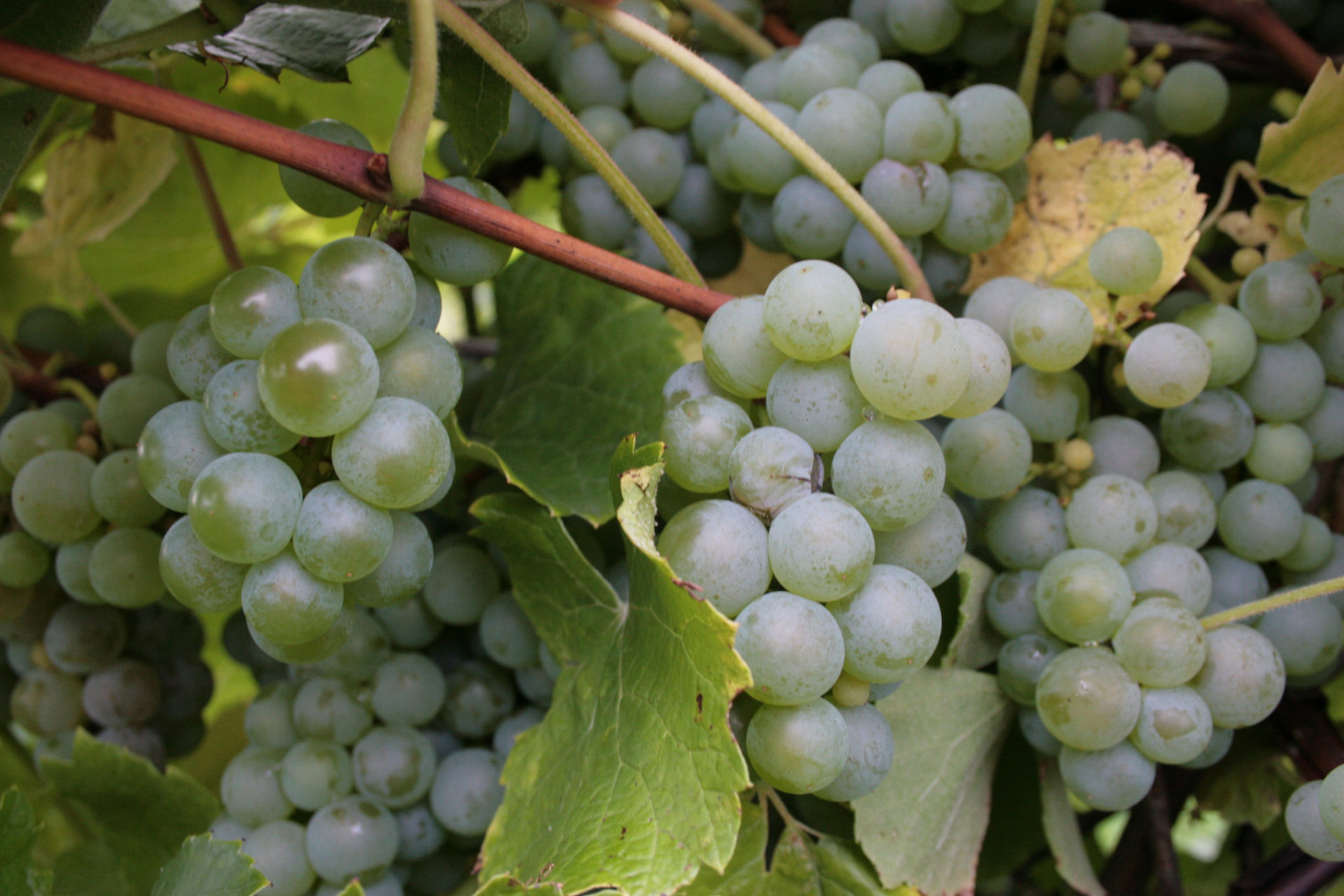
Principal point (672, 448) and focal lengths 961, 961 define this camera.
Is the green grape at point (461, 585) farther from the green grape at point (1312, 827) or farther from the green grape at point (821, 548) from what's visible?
the green grape at point (1312, 827)

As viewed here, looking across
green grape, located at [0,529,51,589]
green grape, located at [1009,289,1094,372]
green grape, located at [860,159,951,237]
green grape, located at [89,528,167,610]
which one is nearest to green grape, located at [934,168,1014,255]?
green grape, located at [860,159,951,237]

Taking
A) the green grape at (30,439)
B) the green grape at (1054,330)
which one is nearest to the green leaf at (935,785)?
the green grape at (1054,330)

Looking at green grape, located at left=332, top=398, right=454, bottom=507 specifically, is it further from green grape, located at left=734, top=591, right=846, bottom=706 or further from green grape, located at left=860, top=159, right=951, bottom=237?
green grape, located at left=860, top=159, right=951, bottom=237

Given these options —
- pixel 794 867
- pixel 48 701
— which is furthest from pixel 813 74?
pixel 48 701

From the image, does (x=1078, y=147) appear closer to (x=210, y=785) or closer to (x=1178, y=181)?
(x=1178, y=181)

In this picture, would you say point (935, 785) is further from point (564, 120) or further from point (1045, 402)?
point (564, 120)
